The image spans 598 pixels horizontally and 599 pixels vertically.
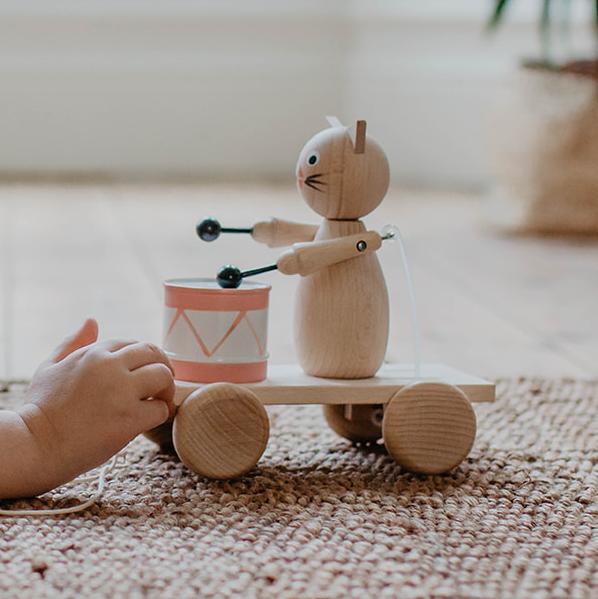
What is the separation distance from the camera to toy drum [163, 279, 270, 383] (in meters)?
0.88

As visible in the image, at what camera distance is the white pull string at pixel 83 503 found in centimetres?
78

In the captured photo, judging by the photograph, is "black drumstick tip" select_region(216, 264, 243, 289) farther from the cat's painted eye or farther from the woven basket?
the woven basket

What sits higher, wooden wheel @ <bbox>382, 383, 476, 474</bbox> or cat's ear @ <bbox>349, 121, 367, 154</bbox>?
cat's ear @ <bbox>349, 121, 367, 154</bbox>

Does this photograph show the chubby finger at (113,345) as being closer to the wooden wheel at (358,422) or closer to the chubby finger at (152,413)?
the chubby finger at (152,413)

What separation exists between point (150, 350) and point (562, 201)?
1876mm

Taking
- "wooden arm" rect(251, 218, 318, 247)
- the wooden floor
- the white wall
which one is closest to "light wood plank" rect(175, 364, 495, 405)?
"wooden arm" rect(251, 218, 318, 247)

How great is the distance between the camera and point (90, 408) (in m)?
0.81

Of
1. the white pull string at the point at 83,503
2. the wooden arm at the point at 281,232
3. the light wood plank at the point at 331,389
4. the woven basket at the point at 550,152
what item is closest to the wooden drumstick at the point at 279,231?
the wooden arm at the point at 281,232

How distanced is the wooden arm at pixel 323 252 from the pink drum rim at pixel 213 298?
3 cm

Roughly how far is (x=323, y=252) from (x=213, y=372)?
5.0 inches

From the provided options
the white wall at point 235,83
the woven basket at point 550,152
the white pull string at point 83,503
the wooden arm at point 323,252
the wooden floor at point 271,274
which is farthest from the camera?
the white wall at point 235,83

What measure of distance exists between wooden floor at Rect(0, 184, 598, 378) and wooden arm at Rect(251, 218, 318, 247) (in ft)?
1.33

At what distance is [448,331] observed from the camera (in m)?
1.58

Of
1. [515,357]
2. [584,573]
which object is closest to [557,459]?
[584,573]
